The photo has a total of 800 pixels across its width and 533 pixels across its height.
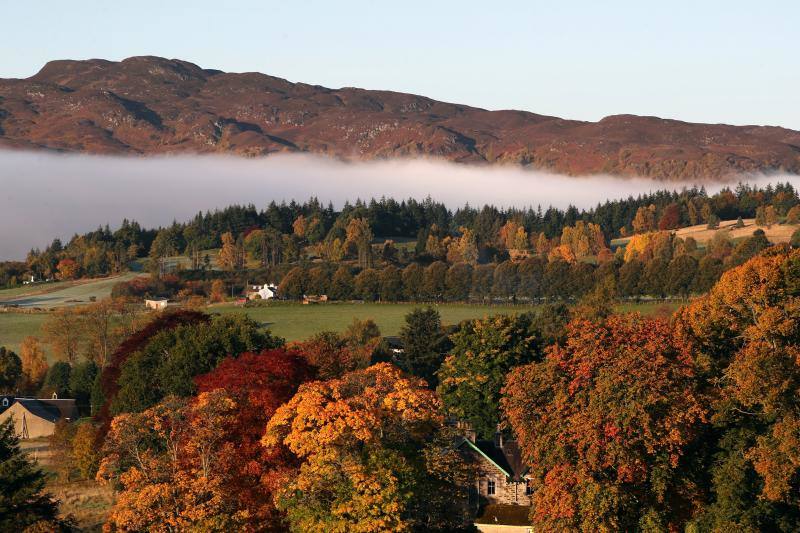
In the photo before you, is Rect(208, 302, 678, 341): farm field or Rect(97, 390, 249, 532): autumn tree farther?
Rect(208, 302, 678, 341): farm field

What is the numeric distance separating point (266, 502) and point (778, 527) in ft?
80.0

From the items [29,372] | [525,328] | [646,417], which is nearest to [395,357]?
[525,328]

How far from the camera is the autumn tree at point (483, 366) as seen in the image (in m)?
85.8

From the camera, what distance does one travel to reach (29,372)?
14350 centimetres

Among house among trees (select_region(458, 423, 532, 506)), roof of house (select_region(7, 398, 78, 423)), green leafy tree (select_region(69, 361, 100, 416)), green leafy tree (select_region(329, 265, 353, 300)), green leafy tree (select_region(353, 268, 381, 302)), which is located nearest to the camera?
house among trees (select_region(458, 423, 532, 506))

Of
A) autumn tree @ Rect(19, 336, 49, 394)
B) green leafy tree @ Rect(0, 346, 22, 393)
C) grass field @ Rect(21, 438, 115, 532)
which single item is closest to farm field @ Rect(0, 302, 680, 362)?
autumn tree @ Rect(19, 336, 49, 394)

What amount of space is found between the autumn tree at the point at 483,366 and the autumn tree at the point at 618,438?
963 inches

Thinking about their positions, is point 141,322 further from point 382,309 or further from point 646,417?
point 646,417

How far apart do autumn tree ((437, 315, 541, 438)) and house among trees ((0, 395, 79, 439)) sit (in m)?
41.1

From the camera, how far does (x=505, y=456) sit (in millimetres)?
74875

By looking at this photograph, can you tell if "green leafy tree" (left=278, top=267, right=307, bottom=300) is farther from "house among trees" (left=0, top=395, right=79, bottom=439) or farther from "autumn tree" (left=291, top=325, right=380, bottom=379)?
"house among trees" (left=0, top=395, right=79, bottom=439)

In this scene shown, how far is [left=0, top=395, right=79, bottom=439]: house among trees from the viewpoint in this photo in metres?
115

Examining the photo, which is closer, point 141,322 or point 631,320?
point 631,320

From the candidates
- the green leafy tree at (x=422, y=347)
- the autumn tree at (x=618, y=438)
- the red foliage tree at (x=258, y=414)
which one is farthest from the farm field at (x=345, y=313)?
the autumn tree at (x=618, y=438)
